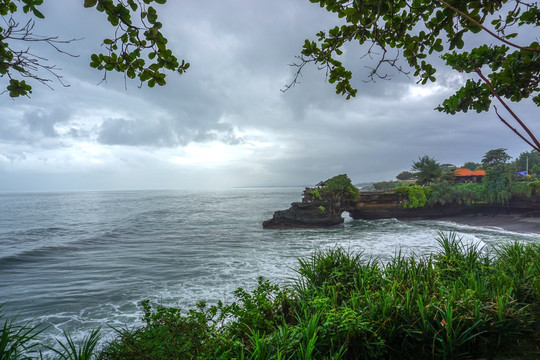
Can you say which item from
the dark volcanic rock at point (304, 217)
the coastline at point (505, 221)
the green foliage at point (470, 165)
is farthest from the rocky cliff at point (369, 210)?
the green foliage at point (470, 165)

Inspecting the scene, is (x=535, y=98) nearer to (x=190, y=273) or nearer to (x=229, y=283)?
(x=229, y=283)

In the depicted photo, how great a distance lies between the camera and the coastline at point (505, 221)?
22.6 metres

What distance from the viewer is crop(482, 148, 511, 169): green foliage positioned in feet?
177

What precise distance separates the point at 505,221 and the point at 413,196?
29.3 feet

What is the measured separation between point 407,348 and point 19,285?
51.4 feet

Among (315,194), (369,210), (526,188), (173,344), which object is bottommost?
(369,210)

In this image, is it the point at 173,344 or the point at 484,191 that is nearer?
the point at 173,344

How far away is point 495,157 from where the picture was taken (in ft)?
181

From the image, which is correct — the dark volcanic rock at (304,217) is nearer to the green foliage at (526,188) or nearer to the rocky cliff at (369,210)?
the rocky cliff at (369,210)

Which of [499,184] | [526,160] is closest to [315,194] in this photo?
[499,184]

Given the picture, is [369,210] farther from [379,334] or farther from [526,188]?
[379,334]

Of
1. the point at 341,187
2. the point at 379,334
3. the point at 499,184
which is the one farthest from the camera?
the point at 341,187

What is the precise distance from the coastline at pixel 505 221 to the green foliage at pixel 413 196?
3580mm

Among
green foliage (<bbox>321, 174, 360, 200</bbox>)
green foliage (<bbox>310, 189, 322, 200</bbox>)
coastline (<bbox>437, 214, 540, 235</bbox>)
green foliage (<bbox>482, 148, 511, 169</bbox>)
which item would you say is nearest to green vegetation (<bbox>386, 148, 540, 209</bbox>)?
→ coastline (<bbox>437, 214, 540, 235</bbox>)
